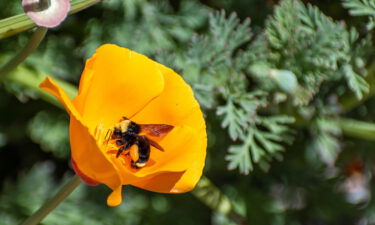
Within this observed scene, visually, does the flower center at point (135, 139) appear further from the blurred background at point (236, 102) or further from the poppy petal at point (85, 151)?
the blurred background at point (236, 102)

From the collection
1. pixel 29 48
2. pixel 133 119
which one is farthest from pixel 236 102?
pixel 29 48

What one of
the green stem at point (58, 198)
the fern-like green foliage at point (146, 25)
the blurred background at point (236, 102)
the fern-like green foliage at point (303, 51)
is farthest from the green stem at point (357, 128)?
the green stem at point (58, 198)

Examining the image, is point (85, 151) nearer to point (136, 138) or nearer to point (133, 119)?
point (136, 138)

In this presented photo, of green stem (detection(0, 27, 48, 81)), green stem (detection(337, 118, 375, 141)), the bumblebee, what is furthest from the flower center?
green stem (detection(337, 118, 375, 141))

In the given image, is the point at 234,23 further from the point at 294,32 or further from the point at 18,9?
the point at 18,9

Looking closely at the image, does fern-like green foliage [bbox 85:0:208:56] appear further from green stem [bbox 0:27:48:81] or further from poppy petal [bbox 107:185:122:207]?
poppy petal [bbox 107:185:122:207]

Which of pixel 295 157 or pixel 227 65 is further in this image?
pixel 295 157

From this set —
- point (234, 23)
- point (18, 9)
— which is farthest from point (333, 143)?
point (18, 9)
